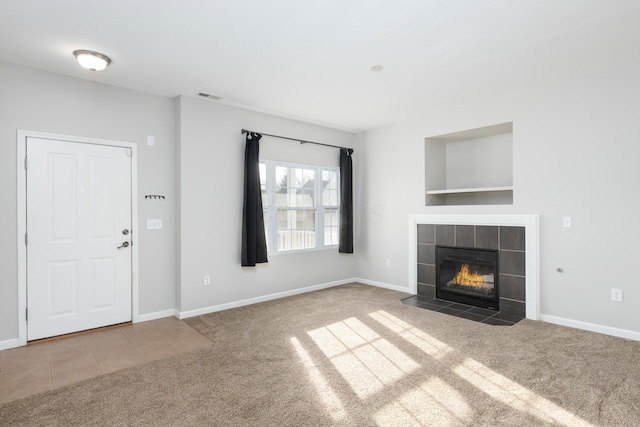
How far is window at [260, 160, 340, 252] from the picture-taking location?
4.92 m

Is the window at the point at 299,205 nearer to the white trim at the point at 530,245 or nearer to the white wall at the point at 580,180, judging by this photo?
the white wall at the point at 580,180

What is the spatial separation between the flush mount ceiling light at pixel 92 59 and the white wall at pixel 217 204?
102 centimetres

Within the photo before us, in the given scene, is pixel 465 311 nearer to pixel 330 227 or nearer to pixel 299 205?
pixel 330 227

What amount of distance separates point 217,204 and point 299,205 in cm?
130

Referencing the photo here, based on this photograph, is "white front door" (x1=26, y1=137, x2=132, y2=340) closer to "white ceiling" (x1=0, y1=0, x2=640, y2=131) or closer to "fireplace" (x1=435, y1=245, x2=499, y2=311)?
"white ceiling" (x1=0, y1=0, x2=640, y2=131)

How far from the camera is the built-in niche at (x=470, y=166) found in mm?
4676

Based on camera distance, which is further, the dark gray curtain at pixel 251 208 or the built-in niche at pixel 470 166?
the built-in niche at pixel 470 166

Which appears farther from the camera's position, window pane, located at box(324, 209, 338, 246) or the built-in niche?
window pane, located at box(324, 209, 338, 246)

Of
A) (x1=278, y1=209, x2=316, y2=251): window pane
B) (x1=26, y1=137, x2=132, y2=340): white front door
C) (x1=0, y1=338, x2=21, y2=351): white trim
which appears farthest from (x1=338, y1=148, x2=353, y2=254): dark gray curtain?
(x1=0, y1=338, x2=21, y2=351): white trim

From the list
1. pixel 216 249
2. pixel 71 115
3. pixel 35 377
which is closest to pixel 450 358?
pixel 216 249

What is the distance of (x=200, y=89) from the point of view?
395 cm

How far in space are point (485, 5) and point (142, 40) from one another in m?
2.61

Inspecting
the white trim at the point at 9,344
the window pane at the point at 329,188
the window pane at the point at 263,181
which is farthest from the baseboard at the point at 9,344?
the window pane at the point at 329,188

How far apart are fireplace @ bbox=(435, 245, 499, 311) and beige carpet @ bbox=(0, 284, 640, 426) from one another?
72 cm
